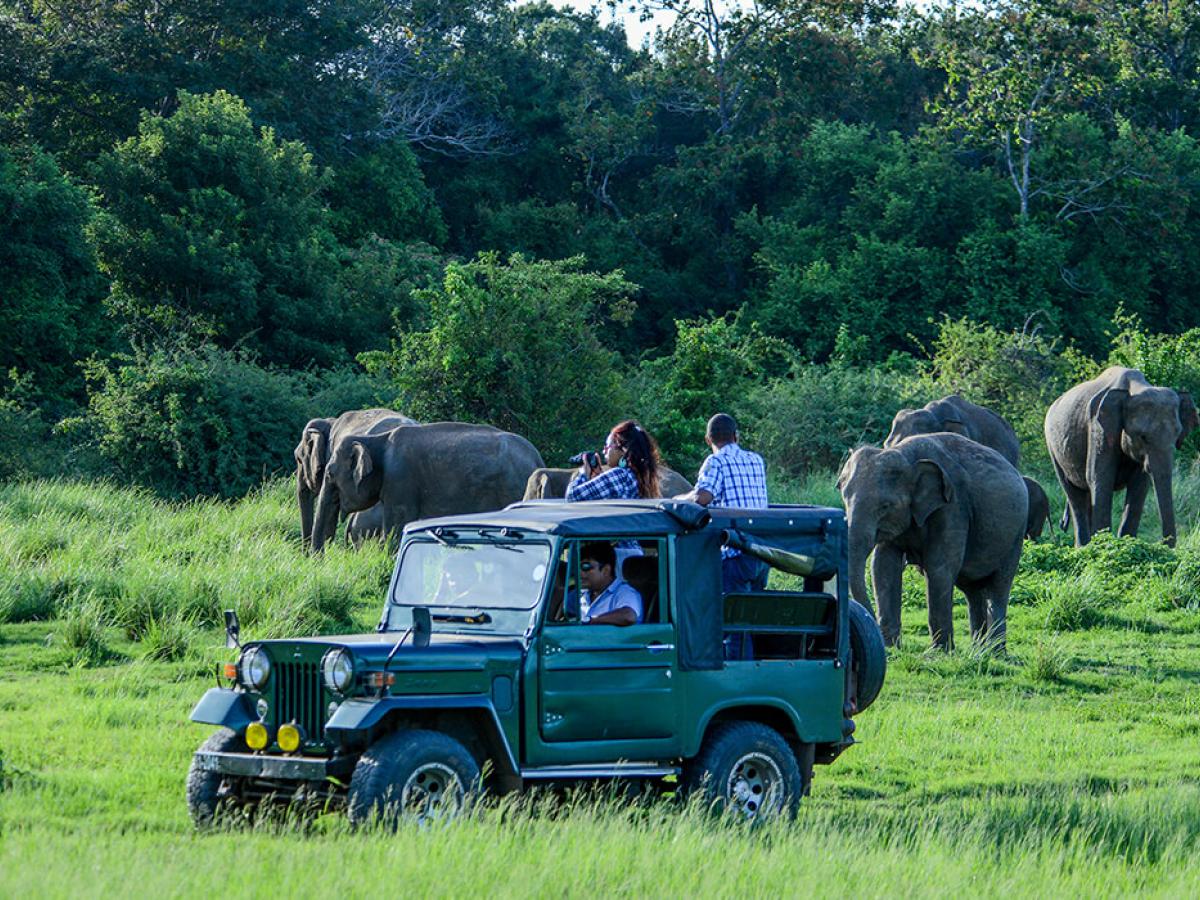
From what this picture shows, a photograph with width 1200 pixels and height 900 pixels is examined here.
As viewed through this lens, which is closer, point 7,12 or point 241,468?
point 241,468

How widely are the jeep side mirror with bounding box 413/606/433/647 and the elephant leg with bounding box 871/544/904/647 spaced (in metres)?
8.32

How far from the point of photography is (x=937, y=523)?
53.7 feet

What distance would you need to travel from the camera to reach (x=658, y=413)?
30.7 m

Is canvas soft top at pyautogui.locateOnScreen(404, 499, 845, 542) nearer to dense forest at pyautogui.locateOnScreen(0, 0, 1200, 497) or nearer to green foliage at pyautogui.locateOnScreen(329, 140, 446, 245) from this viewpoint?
dense forest at pyautogui.locateOnScreen(0, 0, 1200, 497)

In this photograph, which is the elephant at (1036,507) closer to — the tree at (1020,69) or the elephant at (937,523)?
the elephant at (937,523)

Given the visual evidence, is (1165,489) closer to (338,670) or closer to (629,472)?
(629,472)

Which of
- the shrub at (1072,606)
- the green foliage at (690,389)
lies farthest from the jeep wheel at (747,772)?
the green foliage at (690,389)

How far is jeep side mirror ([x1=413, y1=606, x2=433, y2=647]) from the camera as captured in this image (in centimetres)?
855

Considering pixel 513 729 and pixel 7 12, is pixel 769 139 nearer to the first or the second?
pixel 7 12

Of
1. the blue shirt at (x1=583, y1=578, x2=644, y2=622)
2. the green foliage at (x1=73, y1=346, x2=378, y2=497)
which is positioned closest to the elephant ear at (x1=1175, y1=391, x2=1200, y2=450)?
the green foliage at (x1=73, y1=346, x2=378, y2=497)

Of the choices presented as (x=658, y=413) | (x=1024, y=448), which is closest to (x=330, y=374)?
(x=658, y=413)

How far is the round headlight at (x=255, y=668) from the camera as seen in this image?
28.7 ft

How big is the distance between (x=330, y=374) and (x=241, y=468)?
4.09 m

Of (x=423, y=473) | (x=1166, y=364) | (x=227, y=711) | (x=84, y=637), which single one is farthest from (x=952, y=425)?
(x=227, y=711)
